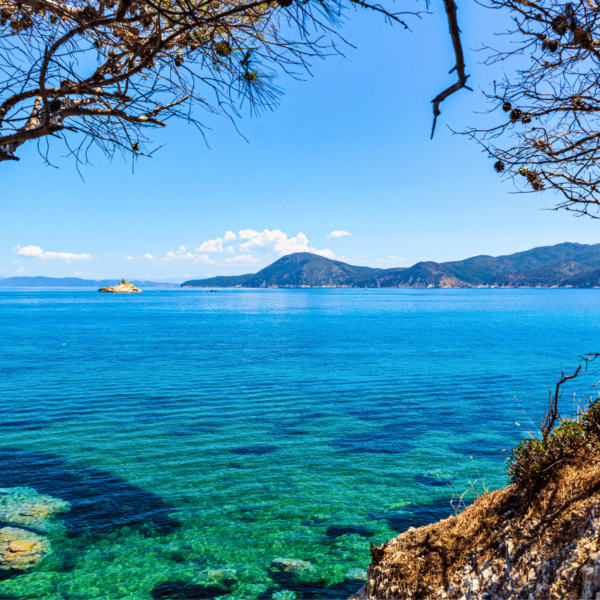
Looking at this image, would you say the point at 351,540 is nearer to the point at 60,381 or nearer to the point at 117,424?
the point at 117,424

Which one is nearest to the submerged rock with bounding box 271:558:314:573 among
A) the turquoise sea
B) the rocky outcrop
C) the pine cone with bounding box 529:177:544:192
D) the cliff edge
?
the turquoise sea

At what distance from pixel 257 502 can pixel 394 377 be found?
22.0 m

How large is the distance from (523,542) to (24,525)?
12874 mm

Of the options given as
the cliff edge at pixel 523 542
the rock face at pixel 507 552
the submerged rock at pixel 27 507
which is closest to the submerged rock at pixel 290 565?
the cliff edge at pixel 523 542

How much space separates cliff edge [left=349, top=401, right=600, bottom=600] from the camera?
17.3 ft

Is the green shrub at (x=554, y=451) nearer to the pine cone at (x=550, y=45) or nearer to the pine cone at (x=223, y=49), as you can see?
the pine cone at (x=550, y=45)

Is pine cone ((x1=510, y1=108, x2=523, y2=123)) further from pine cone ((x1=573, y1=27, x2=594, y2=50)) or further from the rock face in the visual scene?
the rock face

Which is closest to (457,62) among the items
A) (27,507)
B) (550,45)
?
(550,45)

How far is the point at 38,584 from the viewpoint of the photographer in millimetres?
9641

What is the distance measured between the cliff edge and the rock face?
1 cm

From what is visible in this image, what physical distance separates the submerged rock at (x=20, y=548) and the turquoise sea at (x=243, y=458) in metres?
0.34

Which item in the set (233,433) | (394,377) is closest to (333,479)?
(233,433)

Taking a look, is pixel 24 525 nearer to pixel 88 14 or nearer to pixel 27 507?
pixel 27 507

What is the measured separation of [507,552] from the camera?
596 centimetres
